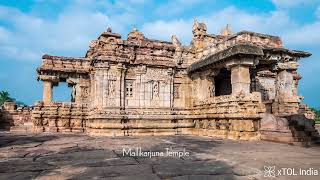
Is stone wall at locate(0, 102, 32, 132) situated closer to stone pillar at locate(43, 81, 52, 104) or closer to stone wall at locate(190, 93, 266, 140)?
stone pillar at locate(43, 81, 52, 104)

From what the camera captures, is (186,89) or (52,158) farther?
(186,89)

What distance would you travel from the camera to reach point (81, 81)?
20.5 metres

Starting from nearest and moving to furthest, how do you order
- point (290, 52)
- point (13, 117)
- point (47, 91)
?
point (290, 52) → point (47, 91) → point (13, 117)

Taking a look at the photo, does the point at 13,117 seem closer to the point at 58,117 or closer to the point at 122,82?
the point at 58,117

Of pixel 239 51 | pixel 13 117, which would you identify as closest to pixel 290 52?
pixel 239 51

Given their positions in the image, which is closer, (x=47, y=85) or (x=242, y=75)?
(x=242, y=75)

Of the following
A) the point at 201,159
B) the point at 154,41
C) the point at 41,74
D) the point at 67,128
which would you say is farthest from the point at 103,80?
the point at 201,159

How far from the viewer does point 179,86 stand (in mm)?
16469

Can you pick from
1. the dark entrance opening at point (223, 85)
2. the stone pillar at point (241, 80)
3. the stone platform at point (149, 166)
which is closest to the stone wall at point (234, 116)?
the stone pillar at point (241, 80)

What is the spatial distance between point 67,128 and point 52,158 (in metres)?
12.4

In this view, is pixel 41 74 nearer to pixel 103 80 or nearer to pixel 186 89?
pixel 103 80

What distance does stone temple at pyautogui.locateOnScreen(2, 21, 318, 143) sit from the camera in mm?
12031

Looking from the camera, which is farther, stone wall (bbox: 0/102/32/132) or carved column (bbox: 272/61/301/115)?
stone wall (bbox: 0/102/32/132)

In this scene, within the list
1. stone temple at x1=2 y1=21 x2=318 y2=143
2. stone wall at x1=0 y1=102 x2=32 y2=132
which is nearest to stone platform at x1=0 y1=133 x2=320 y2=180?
stone temple at x1=2 y1=21 x2=318 y2=143
